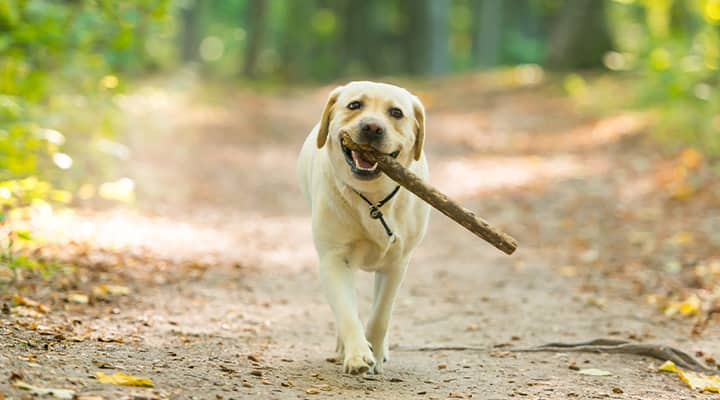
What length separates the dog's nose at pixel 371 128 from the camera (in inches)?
179

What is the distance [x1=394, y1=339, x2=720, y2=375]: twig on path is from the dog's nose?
1.86 meters

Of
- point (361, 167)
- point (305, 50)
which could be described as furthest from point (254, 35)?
point (361, 167)

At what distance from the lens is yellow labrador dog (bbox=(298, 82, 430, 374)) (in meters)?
4.67

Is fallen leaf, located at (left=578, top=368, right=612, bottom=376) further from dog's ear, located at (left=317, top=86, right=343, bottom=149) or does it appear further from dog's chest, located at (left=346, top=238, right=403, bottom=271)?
dog's ear, located at (left=317, top=86, right=343, bottom=149)

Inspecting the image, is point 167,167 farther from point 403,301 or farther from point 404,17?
point 404,17

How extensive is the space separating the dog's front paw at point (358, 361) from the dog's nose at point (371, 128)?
3.82ft

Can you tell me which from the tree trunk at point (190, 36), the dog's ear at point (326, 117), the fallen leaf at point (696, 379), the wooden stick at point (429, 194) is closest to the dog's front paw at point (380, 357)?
the wooden stick at point (429, 194)

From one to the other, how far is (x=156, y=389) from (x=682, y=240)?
264 inches

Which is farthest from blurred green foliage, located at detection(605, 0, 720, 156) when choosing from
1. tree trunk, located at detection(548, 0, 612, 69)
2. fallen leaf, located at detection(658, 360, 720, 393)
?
fallen leaf, located at detection(658, 360, 720, 393)

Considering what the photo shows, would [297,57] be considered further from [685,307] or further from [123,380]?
[123,380]

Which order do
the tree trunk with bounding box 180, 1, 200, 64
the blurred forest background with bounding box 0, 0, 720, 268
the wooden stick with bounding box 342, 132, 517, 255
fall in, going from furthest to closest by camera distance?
the tree trunk with bounding box 180, 1, 200, 64
the blurred forest background with bounding box 0, 0, 720, 268
the wooden stick with bounding box 342, 132, 517, 255

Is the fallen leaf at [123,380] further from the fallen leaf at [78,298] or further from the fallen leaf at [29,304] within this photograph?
the fallen leaf at [78,298]

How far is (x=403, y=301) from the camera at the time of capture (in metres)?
7.53

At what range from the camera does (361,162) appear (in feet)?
15.4
